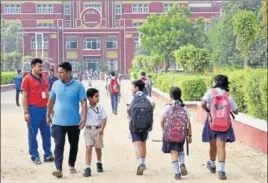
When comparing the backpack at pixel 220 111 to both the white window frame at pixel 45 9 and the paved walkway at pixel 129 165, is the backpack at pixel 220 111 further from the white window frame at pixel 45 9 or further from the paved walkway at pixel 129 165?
the white window frame at pixel 45 9

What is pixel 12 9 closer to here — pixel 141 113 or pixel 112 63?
pixel 112 63

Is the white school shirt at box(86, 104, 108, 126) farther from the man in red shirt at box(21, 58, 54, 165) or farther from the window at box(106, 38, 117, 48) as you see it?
the window at box(106, 38, 117, 48)

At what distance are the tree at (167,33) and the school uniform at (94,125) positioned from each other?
3054cm

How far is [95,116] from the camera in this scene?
7.93 metres

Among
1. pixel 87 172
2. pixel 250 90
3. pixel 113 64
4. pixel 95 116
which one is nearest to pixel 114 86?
pixel 250 90

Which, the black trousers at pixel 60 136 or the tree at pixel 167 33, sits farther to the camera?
the tree at pixel 167 33

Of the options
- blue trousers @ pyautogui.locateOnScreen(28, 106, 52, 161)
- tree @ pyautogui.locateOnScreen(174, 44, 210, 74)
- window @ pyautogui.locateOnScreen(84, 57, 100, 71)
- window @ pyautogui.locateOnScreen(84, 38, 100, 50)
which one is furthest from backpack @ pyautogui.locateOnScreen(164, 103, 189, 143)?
window @ pyautogui.locateOnScreen(84, 38, 100, 50)

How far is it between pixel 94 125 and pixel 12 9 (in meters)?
60.1

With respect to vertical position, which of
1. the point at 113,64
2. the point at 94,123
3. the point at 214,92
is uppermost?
the point at 214,92

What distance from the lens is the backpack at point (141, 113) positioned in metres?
7.88

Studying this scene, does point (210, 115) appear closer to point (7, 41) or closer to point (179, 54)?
point (179, 54)

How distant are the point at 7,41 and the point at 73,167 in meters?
53.4

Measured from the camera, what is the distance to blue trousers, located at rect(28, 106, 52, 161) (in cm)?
879

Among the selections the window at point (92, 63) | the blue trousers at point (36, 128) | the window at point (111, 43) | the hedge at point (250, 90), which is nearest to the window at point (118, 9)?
the window at point (111, 43)
